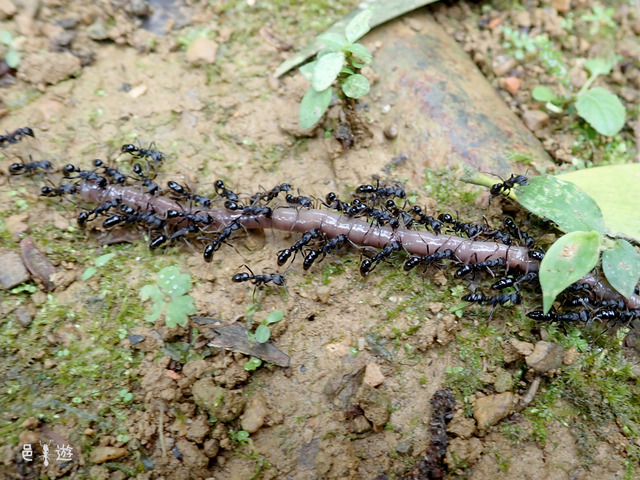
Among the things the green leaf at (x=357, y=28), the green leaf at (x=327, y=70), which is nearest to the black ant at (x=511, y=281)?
the green leaf at (x=327, y=70)

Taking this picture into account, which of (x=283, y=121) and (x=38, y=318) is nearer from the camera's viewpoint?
(x=38, y=318)

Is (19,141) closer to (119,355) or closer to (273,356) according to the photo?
(119,355)

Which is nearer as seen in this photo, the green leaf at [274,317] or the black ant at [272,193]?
the green leaf at [274,317]

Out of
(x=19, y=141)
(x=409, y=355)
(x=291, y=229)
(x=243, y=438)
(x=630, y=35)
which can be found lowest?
(x=243, y=438)

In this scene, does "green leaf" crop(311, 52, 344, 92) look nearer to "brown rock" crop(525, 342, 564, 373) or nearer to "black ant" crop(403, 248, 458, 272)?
"black ant" crop(403, 248, 458, 272)

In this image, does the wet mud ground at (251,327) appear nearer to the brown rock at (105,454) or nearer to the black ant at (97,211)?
the brown rock at (105,454)

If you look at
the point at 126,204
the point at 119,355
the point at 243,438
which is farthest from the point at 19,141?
the point at 243,438
